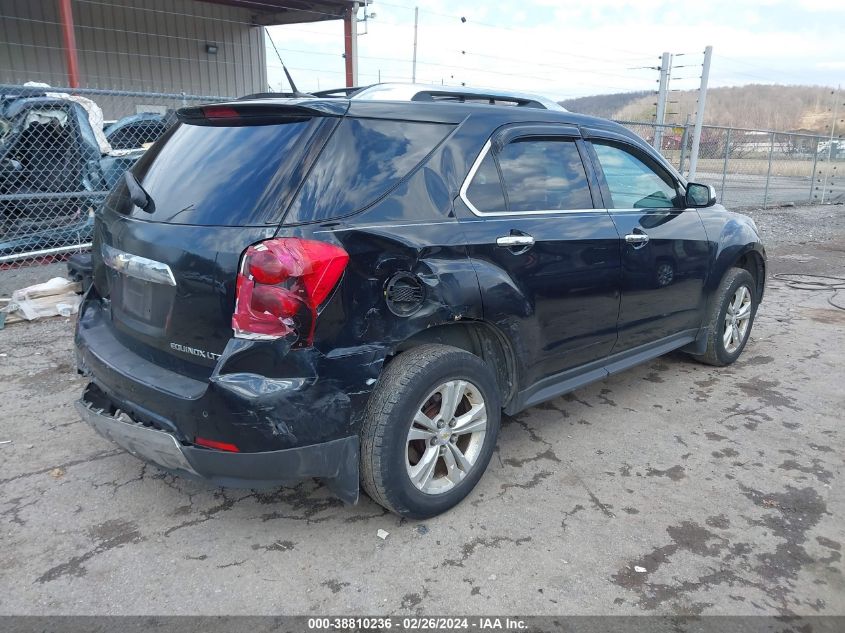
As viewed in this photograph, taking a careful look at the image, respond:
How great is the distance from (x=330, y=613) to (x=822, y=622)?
1.82m

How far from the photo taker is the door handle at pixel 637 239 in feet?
12.1

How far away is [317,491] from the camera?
3.13 m

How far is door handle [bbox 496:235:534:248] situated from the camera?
2.98 m

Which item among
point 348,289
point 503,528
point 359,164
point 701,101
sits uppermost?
point 701,101

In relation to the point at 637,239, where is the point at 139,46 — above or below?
above

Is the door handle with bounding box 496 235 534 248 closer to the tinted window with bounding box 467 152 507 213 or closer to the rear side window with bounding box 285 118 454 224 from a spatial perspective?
the tinted window with bounding box 467 152 507 213

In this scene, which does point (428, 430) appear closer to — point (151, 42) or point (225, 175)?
point (225, 175)

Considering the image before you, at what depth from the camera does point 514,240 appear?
3023 mm

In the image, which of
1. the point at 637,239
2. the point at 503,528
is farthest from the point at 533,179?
the point at 503,528

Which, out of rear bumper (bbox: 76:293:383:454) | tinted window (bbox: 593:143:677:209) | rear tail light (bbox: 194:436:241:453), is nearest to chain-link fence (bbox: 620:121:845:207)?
tinted window (bbox: 593:143:677:209)

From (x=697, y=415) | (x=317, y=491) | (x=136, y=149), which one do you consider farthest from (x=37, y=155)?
(x=697, y=415)

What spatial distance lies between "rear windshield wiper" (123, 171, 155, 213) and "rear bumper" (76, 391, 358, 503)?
92cm

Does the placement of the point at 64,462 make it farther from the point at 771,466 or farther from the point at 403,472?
the point at 771,466

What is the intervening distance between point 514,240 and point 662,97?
33.2ft
